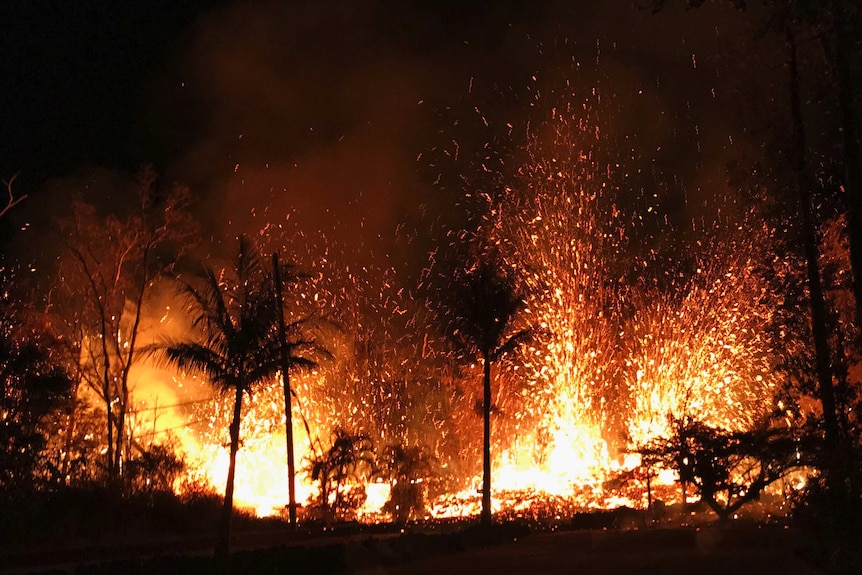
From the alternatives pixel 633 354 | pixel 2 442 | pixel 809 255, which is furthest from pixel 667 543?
pixel 633 354

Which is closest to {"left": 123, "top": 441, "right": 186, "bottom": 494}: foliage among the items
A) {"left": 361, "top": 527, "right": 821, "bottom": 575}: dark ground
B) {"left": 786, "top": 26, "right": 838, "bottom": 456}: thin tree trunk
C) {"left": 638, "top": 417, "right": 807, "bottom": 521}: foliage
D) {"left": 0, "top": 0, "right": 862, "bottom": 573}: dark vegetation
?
{"left": 0, "top": 0, "right": 862, "bottom": 573}: dark vegetation

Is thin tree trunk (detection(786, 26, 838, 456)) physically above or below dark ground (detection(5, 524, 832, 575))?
above

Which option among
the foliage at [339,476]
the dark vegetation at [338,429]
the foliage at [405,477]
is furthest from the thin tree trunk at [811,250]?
the foliage at [405,477]

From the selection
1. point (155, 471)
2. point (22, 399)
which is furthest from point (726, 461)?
point (22, 399)

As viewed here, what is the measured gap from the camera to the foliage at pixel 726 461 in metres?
20.8

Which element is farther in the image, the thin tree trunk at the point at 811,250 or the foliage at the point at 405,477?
the foliage at the point at 405,477

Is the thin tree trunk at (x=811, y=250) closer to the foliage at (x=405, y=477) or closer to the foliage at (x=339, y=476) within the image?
the foliage at (x=339, y=476)

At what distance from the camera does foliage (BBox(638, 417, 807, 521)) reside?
20.8 meters

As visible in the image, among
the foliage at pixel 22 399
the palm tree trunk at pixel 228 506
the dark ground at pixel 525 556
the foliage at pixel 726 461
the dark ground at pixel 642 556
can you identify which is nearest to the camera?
the dark ground at pixel 525 556

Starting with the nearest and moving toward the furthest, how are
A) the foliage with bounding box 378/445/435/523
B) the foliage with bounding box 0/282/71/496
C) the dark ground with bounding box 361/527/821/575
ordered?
the dark ground with bounding box 361/527/821/575 → the foliage with bounding box 0/282/71/496 → the foliage with bounding box 378/445/435/523

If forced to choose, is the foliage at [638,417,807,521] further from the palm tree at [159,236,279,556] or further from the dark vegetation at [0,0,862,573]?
the palm tree at [159,236,279,556]

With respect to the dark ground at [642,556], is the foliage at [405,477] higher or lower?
higher

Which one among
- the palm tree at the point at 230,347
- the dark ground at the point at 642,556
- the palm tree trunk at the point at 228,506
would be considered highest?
the palm tree at the point at 230,347

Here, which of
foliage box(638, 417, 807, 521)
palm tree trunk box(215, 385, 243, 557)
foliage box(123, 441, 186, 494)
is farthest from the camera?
foliage box(123, 441, 186, 494)
